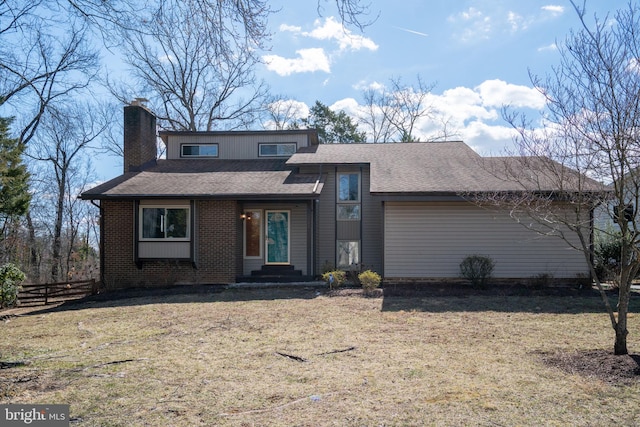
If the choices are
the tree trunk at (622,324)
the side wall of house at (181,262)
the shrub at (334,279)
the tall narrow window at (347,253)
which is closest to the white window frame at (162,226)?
the side wall of house at (181,262)

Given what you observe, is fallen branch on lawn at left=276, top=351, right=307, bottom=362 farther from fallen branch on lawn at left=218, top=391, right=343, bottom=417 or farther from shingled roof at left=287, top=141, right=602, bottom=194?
shingled roof at left=287, top=141, right=602, bottom=194

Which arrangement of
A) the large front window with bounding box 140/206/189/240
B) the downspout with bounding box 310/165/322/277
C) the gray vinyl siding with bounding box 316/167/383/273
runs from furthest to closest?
the gray vinyl siding with bounding box 316/167/383/273, the downspout with bounding box 310/165/322/277, the large front window with bounding box 140/206/189/240

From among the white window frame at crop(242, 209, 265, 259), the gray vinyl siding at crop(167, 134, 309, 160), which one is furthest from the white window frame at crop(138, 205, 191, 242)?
the gray vinyl siding at crop(167, 134, 309, 160)

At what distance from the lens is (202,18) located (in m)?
5.27

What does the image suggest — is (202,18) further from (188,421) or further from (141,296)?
(141,296)

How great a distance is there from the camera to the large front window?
554 inches

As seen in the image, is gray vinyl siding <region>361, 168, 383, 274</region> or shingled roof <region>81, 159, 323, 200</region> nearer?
shingled roof <region>81, 159, 323, 200</region>

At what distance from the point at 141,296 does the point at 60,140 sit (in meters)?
16.4

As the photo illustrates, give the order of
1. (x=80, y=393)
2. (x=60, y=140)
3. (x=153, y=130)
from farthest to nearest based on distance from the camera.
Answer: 1. (x=60, y=140)
2. (x=153, y=130)
3. (x=80, y=393)

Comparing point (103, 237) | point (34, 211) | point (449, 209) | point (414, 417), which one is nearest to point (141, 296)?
point (103, 237)

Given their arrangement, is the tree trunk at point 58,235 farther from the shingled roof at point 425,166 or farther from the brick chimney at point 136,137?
the shingled roof at point 425,166

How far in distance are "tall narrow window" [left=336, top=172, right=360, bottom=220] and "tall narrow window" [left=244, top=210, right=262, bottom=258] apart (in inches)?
110

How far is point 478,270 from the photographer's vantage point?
12500mm

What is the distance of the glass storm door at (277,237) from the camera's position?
15.3 m
